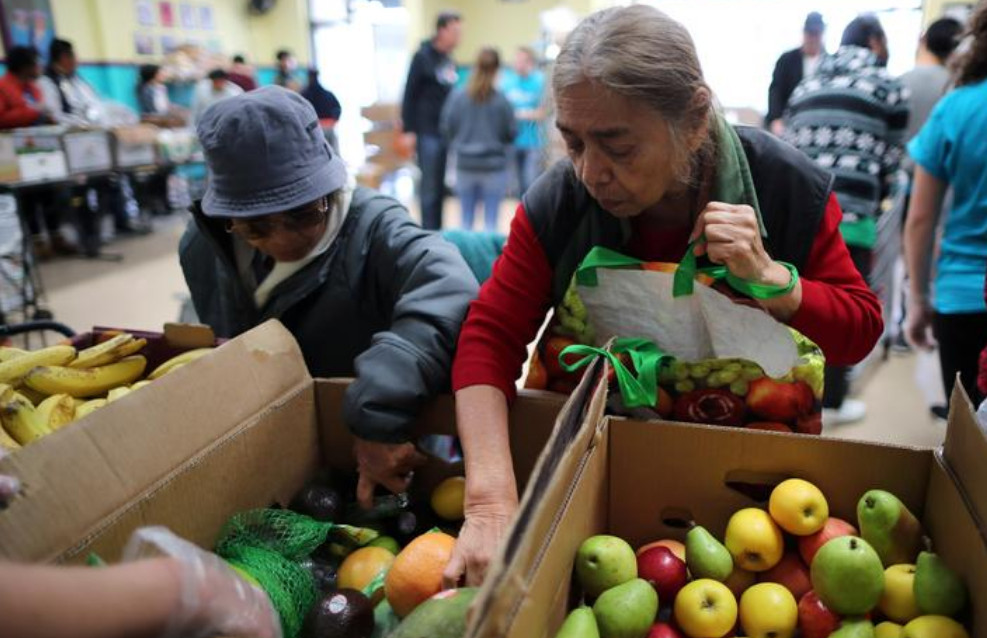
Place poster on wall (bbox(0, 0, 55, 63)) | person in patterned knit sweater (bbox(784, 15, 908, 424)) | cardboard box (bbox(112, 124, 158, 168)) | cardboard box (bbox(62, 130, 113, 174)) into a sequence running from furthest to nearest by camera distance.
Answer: poster on wall (bbox(0, 0, 55, 63)) → cardboard box (bbox(112, 124, 158, 168)) → cardboard box (bbox(62, 130, 113, 174)) → person in patterned knit sweater (bbox(784, 15, 908, 424))

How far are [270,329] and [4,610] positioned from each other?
72 centimetres

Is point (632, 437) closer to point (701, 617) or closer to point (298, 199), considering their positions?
point (701, 617)

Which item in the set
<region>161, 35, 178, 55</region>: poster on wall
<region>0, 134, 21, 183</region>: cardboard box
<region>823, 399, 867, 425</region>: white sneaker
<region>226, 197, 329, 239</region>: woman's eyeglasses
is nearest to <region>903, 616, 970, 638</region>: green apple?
<region>226, 197, 329, 239</region>: woman's eyeglasses

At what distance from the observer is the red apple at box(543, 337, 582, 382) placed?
4.02 ft

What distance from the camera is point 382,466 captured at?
119 centimetres

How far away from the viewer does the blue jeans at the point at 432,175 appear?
5.91 meters

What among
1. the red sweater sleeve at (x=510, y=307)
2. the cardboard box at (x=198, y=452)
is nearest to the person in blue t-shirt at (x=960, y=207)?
the red sweater sleeve at (x=510, y=307)

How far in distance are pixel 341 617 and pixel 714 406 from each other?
0.62m

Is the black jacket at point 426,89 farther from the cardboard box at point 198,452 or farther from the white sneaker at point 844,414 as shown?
the cardboard box at point 198,452

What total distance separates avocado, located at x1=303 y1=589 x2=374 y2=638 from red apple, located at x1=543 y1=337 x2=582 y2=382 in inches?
19.1

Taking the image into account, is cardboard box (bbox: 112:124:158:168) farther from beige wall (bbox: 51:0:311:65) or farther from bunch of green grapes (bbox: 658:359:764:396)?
bunch of green grapes (bbox: 658:359:764:396)

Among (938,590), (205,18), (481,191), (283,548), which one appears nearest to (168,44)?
(205,18)

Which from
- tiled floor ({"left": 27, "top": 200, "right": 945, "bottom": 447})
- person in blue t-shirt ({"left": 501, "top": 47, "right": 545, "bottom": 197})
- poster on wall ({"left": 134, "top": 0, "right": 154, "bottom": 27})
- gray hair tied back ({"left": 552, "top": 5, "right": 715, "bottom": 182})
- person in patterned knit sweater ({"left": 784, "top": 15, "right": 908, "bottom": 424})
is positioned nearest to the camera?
gray hair tied back ({"left": 552, "top": 5, "right": 715, "bottom": 182})

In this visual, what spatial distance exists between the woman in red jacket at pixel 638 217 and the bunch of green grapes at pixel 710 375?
10cm
